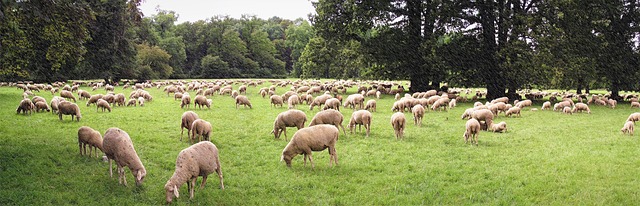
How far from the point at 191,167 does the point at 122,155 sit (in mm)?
1797

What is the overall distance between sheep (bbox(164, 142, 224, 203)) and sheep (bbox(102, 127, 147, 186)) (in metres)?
1.01

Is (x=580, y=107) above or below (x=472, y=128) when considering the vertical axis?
below

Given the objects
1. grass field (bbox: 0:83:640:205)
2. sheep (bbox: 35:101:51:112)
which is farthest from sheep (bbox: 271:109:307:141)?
sheep (bbox: 35:101:51:112)

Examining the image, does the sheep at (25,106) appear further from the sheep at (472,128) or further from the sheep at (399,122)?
the sheep at (472,128)

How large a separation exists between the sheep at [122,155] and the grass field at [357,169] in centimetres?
26

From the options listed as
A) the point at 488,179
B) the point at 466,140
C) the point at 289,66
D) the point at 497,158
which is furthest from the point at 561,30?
the point at 289,66

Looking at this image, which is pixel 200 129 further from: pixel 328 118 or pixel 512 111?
pixel 512 111

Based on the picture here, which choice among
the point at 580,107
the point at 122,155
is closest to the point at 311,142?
the point at 122,155

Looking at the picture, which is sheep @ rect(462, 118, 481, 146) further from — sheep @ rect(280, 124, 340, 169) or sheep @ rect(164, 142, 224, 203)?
sheep @ rect(164, 142, 224, 203)

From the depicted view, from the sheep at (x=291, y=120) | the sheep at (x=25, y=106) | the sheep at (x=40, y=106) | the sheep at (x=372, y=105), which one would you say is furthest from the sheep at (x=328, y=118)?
the sheep at (x=40, y=106)

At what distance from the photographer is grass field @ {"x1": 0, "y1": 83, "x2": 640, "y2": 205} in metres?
9.09

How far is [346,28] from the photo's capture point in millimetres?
38312

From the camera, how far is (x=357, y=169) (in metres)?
11.4

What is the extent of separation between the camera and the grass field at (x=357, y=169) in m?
9.09
